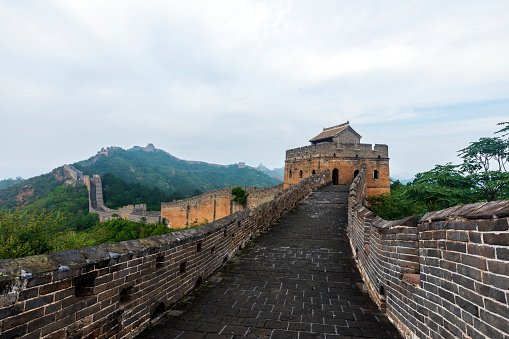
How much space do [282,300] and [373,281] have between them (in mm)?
1573

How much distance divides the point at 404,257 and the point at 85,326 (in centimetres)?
366

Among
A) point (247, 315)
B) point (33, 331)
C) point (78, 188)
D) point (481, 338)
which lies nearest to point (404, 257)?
point (481, 338)

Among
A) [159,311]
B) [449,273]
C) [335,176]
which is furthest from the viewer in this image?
[335,176]

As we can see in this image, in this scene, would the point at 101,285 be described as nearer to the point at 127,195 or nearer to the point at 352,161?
the point at 352,161

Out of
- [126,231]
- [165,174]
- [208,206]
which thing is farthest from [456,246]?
[165,174]

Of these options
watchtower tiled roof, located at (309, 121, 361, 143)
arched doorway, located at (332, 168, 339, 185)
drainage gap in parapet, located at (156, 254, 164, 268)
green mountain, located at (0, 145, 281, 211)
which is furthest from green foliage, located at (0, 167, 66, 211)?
drainage gap in parapet, located at (156, 254, 164, 268)

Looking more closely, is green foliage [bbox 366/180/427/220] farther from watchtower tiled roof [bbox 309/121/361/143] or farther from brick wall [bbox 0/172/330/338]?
brick wall [bbox 0/172/330/338]

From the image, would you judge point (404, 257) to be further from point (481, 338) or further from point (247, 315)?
point (247, 315)

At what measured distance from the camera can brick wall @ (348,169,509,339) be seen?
1853 mm

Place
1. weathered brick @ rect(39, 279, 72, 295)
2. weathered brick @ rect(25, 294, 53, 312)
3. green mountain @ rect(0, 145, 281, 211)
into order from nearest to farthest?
weathered brick @ rect(25, 294, 53, 312)
weathered brick @ rect(39, 279, 72, 295)
green mountain @ rect(0, 145, 281, 211)

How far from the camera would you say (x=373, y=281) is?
4.47 metres

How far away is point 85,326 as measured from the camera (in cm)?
266

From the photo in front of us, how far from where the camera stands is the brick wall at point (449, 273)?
185cm

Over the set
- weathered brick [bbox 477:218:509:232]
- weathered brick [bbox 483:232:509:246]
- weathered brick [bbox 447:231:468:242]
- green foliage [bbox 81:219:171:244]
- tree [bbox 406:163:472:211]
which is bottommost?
green foliage [bbox 81:219:171:244]
